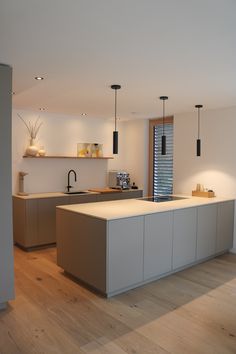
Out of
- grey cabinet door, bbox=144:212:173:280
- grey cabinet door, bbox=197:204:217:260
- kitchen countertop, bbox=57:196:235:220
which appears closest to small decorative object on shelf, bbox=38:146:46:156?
kitchen countertop, bbox=57:196:235:220

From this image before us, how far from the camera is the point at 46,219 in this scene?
195 inches

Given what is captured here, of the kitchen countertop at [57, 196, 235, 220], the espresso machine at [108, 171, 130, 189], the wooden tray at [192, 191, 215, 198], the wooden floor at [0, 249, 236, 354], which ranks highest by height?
the espresso machine at [108, 171, 130, 189]

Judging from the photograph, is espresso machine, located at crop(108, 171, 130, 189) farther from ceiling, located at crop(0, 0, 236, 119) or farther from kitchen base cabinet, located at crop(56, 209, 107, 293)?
kitchen base cabinet, located at crop(56, 209, 107, 293)

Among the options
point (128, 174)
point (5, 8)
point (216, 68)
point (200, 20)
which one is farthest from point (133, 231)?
point (128, 174)

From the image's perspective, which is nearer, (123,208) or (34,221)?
(123,208)

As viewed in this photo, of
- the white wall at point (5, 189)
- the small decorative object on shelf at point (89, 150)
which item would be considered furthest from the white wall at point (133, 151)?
the white wall at point (5, 189)

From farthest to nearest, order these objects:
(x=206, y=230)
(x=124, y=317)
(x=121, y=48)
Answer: (x=206, y=230) → (x=124, y=317) → (x=121, y=48)

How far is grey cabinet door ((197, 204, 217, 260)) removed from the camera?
14.0 feet

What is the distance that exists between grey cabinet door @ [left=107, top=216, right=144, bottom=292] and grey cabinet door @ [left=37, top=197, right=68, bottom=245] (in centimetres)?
208

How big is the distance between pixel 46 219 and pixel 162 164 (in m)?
2.71

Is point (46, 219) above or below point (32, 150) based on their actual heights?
below

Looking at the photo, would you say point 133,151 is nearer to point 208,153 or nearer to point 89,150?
point 89,150

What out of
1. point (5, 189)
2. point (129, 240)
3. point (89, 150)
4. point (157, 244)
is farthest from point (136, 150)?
point (5, 189)

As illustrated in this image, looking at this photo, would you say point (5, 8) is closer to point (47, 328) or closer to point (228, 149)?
point (47, 328)
